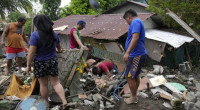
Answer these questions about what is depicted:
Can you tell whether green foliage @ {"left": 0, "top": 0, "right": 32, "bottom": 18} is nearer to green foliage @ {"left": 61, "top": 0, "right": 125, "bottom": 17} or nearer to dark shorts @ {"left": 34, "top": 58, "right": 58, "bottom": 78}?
green foliage @ {"left": 61, "top": 0, "right": 125, "bottom": 17}

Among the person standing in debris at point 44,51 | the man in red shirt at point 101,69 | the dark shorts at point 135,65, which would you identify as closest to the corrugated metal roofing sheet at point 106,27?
the man in red shirt at point 101,69

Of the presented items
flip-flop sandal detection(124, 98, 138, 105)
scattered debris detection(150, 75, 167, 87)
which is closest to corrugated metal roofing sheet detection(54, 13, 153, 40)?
scattered debris detection(150, 75, 167, 87)

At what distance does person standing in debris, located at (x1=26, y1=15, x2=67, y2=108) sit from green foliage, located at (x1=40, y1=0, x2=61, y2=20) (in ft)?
54.2

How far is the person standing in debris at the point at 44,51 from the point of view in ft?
9.80

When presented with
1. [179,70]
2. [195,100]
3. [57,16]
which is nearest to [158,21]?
[179,70]

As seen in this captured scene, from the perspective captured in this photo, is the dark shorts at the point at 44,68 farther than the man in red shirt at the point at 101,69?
No

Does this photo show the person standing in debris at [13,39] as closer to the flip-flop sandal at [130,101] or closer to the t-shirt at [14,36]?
the t-shirt at [14,36]

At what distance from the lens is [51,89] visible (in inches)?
149

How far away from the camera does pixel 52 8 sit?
19.4 meters

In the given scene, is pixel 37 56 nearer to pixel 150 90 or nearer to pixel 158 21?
pixel 150 90

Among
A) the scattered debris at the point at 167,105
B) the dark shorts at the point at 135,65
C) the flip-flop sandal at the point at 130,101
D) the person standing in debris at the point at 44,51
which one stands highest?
the person standing in debris at the point at 44,51

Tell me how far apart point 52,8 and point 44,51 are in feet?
57.6

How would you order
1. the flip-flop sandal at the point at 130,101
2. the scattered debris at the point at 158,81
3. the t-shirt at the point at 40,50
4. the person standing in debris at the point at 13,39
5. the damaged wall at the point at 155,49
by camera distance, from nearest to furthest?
the t-shirt at the point at 40,50 < the flip-flop sandal at the point at 130,101 < the scattered debris at the point at 158,81 < the person standing in debris at the point at 13,39 < the damaged wall at the point at 155,49

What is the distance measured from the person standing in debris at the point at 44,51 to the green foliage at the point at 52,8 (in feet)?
54.2
